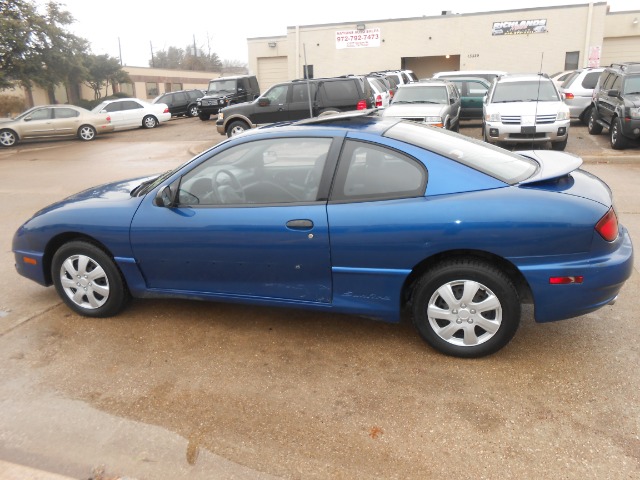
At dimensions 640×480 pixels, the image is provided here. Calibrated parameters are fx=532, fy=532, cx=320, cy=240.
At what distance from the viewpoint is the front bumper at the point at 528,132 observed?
440 inches

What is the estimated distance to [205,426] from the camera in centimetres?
300

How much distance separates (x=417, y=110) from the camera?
Result: 486 inches

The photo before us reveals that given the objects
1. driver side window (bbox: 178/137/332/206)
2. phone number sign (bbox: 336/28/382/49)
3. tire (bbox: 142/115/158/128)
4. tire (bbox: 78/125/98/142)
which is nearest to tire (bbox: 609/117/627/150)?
driver side window (bbox: 178/137/332/206)

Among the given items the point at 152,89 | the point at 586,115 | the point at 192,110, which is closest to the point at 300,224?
the point at 586,115

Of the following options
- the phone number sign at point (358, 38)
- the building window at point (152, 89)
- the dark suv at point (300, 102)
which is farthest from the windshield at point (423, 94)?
the building window at point (152, 89)

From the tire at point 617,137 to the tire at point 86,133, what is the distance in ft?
58.8

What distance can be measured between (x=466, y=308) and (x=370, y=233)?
781 mm

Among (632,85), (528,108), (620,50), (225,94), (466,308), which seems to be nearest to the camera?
(466,308)

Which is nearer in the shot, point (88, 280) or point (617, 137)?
point (88, 280)

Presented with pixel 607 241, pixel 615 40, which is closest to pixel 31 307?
pixel 607 241

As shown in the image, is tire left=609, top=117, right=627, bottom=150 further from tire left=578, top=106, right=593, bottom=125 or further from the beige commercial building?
the beige commercial building

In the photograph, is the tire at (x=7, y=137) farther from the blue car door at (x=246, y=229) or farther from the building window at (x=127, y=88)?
the building window at (x=127, y=88)

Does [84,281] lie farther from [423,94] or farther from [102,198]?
[423,94]

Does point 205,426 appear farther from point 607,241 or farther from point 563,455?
point 607,241
